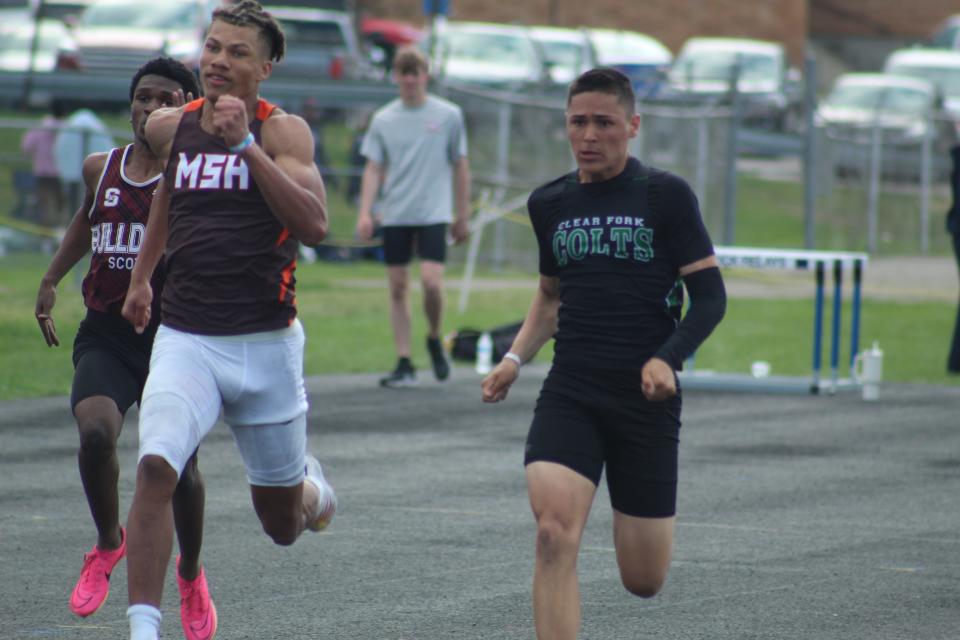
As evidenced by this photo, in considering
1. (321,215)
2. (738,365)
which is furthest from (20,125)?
(321,215)

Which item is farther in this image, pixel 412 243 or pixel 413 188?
pixel 412 243

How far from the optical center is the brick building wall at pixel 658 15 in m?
46.1

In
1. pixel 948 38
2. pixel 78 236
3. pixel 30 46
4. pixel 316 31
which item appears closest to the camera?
pixel 78 236

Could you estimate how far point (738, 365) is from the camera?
15.0 meters

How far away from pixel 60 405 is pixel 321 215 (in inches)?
264

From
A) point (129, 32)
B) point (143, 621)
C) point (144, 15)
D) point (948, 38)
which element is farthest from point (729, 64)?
point (143, 621)

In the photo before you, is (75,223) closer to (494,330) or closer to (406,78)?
(406,78)

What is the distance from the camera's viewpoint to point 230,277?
18.2 ft

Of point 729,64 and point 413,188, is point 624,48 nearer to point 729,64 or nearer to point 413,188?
point 729,64

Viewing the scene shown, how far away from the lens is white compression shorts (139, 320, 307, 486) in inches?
212

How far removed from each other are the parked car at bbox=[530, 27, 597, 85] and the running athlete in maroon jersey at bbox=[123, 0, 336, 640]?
23821mm

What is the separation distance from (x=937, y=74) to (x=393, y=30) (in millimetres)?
12305

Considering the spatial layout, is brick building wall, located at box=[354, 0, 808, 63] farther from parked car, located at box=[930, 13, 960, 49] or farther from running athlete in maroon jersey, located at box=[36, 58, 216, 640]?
running athlete in maroon jersey, located at box=[36, 58, 216, 640]

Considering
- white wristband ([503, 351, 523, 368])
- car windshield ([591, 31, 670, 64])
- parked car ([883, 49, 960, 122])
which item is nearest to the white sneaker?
white wristband ([503, 351, 523, 368])
